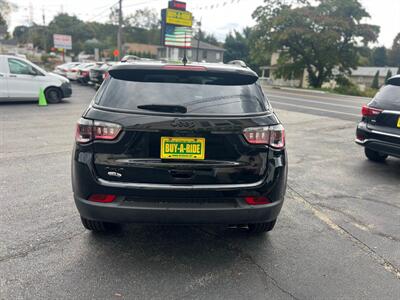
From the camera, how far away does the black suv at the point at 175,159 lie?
2.76m

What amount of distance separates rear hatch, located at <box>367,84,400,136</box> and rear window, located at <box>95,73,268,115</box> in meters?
3.41

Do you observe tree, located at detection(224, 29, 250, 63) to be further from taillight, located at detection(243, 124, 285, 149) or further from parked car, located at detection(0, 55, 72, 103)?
taillight, located at detection(243, 124, 285, 149)

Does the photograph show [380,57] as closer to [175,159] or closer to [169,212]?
[175,159]

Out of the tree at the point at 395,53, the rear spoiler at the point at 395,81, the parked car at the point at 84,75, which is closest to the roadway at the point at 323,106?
the rear spoiler at the point at 395,81

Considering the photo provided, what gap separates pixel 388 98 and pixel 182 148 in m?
4.43

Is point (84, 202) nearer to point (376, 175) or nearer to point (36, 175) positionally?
point (36, 175)

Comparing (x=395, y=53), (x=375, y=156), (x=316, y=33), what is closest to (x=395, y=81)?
(x=375, y=156)

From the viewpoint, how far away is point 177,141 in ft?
9.02

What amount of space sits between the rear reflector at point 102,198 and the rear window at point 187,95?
0.73 metres

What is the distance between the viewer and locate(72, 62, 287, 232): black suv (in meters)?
2.76

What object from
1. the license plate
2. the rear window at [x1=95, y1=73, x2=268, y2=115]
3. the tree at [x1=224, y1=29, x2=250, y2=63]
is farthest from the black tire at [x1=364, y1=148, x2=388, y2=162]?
the tree at [x1=224, y1=29, x2=250, y2=63]

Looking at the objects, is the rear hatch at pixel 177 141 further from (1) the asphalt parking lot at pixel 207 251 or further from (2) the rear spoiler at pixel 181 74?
(1) the asphalt parking lot at pixel 207 251

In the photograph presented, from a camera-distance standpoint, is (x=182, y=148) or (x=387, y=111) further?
(x=387, y=111)

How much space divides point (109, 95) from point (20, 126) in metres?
7.09
